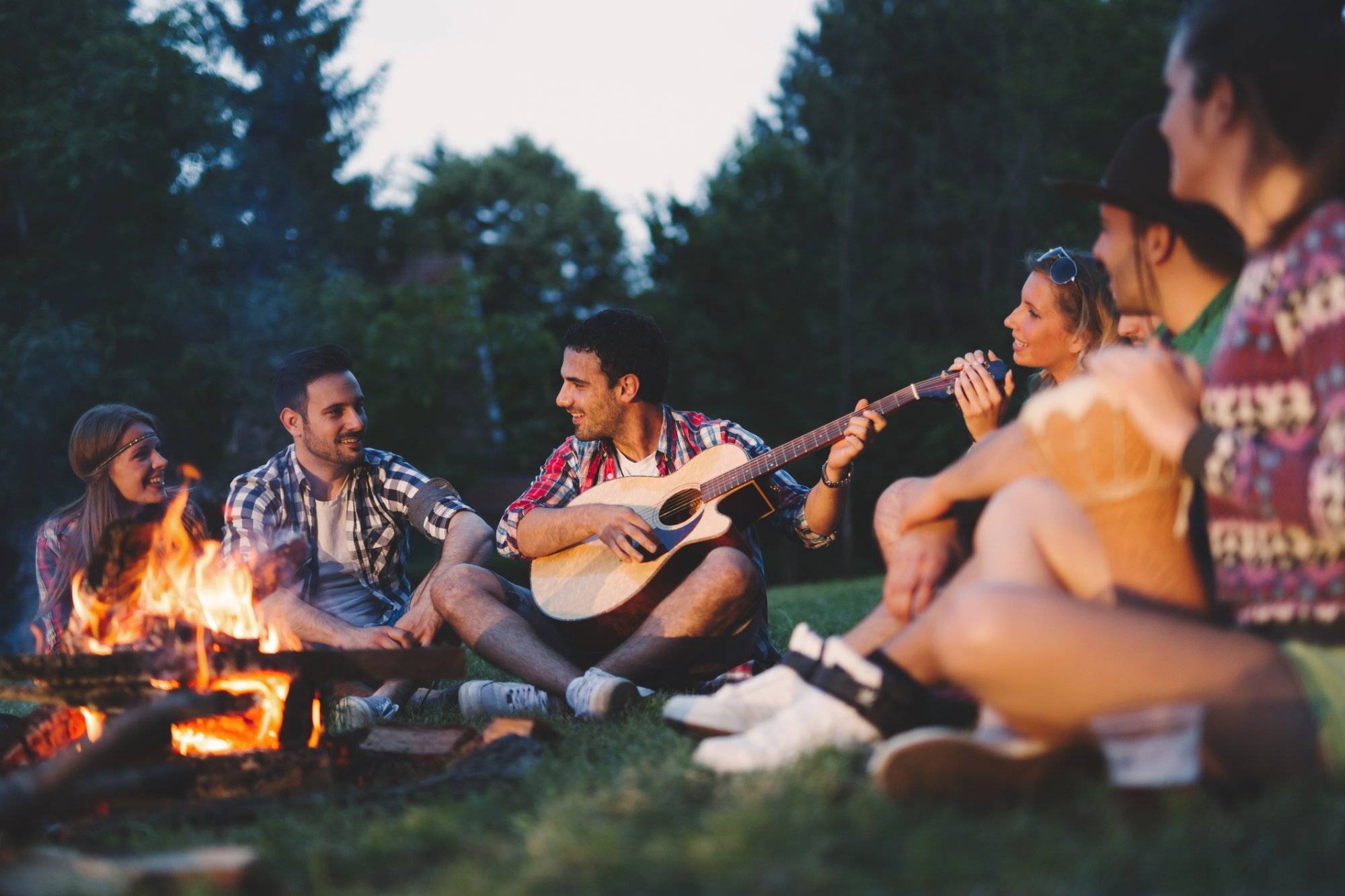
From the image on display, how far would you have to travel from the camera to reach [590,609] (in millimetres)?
4488

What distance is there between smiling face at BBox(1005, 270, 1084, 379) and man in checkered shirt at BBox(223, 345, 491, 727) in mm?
2349

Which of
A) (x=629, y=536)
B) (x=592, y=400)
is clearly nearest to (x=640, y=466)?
(x=592, y=400)

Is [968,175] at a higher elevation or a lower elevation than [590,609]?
higher

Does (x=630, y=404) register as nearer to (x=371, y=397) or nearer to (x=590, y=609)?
(x=590, y=609)

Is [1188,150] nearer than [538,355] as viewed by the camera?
Yes

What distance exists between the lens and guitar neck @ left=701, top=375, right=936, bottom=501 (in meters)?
4.34

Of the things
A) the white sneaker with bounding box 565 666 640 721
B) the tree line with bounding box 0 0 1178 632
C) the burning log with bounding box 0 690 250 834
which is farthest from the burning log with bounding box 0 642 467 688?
the tree line with bounding box 0 0 1178 632

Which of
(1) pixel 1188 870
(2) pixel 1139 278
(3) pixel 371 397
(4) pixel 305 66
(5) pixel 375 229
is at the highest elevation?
(4) pixel 305 66

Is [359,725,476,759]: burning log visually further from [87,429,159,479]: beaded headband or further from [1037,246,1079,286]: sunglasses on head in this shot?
[1037,246,1079,286]: sunglasses on head

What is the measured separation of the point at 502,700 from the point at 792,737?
6.40ft

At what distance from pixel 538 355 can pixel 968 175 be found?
1215 centimetres

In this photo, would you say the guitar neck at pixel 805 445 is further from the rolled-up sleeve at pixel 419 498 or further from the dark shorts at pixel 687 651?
the rolled-up sleeve at pixel 419 498

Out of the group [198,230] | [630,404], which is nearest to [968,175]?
[198,230]

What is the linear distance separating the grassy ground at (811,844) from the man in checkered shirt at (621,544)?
4.97ft
